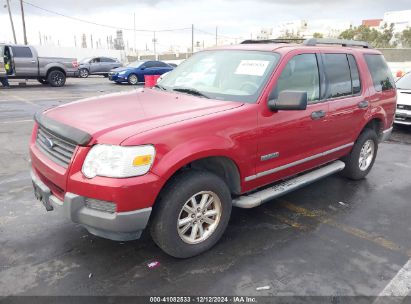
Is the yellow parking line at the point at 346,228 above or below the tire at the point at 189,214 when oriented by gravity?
below

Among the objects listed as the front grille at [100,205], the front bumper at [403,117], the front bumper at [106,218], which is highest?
the front grille at [100,205]

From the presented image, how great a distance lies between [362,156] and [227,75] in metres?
2.54

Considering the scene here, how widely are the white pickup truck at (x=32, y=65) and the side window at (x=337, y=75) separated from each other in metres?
Result: 15.9

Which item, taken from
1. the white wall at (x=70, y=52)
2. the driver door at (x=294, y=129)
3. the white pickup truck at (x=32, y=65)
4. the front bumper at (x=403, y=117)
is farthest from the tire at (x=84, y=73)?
the driver door at (x=294, y=129)

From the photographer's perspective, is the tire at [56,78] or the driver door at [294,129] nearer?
the driver door at [294,129]

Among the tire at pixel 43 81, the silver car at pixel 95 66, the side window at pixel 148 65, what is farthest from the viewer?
the silver car at pixel 95 66

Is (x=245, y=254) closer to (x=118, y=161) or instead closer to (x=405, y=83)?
(x=118, y=161)

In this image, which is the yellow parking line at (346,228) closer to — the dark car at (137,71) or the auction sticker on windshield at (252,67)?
the auction sticker on windshield at (252,67)

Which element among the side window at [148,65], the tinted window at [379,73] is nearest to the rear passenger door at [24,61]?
the side window at [148,65]

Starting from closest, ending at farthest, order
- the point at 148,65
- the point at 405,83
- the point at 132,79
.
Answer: the point at 405,83 < the point at 132,79 < the point at 148,65

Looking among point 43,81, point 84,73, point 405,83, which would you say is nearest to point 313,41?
point 405,83

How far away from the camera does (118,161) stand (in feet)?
8.59

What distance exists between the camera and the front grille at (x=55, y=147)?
2855 millimetres

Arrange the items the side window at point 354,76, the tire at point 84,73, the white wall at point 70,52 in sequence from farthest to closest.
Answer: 1. the white wall at point 70,52
2. the tire at point 84,73
3. the side window at point 354,76
